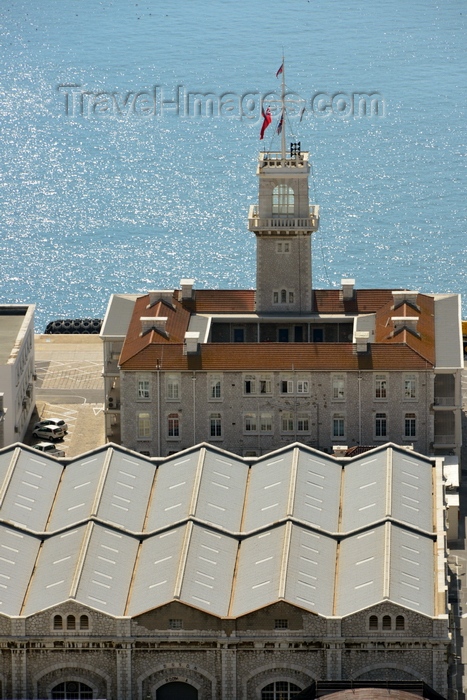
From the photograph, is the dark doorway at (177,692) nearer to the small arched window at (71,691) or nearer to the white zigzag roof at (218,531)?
the small arched window at (71,691)

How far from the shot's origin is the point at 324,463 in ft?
607

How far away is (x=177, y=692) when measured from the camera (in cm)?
16188

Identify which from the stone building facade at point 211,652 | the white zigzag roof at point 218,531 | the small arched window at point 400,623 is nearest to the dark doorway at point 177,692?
the stone building facade at point 211,652

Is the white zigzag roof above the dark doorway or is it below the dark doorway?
above

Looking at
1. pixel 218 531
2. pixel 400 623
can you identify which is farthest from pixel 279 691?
pixel 218 531

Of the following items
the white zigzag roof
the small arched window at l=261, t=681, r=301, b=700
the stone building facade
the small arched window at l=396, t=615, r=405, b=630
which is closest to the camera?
the small arched window at l=396, t=615, r=405, b=630

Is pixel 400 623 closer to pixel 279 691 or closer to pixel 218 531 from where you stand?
pixel 279 691

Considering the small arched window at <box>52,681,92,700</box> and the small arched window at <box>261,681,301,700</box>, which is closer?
the small arched window at <box>261,681,301,700</box>

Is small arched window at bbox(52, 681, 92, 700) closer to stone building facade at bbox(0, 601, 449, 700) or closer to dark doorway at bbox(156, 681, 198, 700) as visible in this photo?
stone building facade at bbox(0, 601, 449, 700)

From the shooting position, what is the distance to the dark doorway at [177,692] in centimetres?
16162

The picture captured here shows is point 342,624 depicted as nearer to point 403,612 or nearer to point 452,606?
point 403,612

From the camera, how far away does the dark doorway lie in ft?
530

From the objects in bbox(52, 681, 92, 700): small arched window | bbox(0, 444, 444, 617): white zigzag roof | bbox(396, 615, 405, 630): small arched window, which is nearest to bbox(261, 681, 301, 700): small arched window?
bbox(0, 444, 444, 617): white zigzag roof

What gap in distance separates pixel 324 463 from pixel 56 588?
1197 inches
